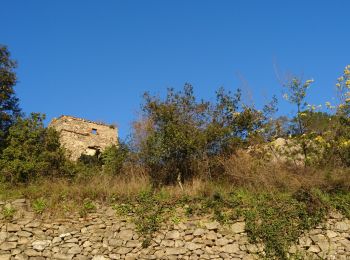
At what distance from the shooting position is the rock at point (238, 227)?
382 inches

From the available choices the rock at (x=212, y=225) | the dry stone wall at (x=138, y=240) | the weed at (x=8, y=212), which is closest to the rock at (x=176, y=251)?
the dry stone wall at (x=138, y=240)

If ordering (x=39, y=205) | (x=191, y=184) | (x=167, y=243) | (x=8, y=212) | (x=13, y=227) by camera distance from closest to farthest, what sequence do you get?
(x=167, y=243), (x=13, y=227), (x=8, y=212), (x=39, y=205), (x=191, y=184)

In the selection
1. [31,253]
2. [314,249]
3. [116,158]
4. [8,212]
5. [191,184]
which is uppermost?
[116,158]

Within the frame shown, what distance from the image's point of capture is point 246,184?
11.5 meters

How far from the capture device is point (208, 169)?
13227 mm

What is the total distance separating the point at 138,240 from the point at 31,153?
5.82 metres

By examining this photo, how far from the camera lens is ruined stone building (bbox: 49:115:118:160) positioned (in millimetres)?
23391

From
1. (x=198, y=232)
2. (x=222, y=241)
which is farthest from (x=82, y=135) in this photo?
(x=222, y=241)

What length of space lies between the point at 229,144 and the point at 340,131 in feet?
11.7

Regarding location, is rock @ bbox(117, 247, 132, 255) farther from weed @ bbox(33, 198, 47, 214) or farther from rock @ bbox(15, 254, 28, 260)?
weed @ bbox(33, 198, 47, 214)

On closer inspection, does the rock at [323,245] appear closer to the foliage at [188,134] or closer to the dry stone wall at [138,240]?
the dry stone wall at [138,240]

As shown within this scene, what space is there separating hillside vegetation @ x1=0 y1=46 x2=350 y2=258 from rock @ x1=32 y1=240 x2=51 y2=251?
0.92 metres

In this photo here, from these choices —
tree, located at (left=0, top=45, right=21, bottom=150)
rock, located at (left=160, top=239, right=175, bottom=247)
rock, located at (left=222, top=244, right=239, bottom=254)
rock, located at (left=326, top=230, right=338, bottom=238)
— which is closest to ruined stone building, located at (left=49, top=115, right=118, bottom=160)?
tree, located at (left=0, top=45, right=21, bottom=150)

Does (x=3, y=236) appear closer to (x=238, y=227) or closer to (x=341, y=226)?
(x=238, y=227)
